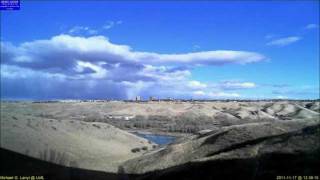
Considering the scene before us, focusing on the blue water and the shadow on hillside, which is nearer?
the shadow on hillside

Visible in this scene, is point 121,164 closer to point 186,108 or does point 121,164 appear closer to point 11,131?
point 11,131

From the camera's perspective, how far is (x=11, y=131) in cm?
3095

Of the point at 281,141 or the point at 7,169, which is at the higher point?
the point at 281,141

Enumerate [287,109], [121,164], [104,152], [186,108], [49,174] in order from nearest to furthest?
[49,174] < [121,164] < [104,152] < [287,109] < [186,108]

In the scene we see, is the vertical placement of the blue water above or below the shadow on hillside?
below

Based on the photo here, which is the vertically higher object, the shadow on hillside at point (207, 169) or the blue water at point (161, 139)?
the shadow on hillside at point (207, 169)

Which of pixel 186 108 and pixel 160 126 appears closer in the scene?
pixel 160 126

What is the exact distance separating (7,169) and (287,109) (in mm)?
90777

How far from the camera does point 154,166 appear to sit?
29.9 m

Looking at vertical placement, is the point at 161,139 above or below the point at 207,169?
below

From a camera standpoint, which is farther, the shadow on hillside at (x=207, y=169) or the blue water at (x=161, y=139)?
the blue water at (x=161, y=139)

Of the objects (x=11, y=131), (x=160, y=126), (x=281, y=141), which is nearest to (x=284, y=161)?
(x=281, y=141)

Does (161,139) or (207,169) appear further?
(161,139)

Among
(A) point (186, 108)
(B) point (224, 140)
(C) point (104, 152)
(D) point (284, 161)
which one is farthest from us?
(A) point (186, 108)
